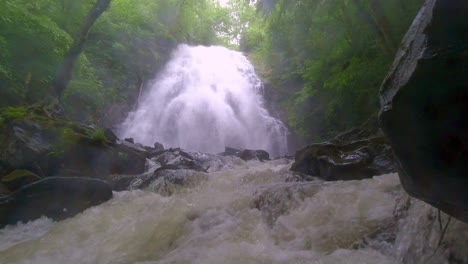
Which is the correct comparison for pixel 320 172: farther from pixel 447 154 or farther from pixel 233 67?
pixel 233 67

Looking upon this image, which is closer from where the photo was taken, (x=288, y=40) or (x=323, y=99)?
(x=323, y=99)

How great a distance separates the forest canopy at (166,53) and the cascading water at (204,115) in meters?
1.02

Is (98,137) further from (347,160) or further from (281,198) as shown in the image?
(347,160)

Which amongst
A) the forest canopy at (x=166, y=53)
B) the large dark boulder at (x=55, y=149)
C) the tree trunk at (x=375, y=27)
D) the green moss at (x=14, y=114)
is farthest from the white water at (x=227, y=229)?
the forest canopy at (x=166, y=53)

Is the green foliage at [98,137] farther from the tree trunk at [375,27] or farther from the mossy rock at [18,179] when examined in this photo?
the tree trunk at [375,27]

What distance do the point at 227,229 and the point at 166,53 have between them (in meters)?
19.1

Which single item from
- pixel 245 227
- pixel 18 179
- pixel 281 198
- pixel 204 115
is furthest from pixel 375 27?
pixel 204 115

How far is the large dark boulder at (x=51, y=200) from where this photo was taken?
446 cm

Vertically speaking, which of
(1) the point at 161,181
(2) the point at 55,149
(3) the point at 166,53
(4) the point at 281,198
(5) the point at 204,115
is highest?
(3) the point at 166,53

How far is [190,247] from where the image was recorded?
317 cm

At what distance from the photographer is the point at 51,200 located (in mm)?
4730

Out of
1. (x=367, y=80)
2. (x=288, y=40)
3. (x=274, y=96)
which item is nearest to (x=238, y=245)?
(x=367, y=80)

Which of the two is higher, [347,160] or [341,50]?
[341,50]

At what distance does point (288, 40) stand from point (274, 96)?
461 cm
